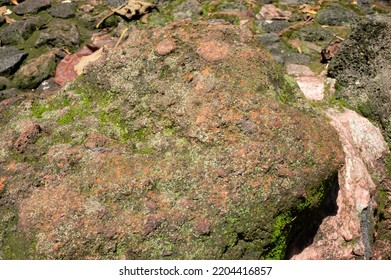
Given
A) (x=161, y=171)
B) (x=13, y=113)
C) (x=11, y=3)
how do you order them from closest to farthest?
1. (x=161, y=171)
2. (x=13, y=113)
3. (x=11, y=3)

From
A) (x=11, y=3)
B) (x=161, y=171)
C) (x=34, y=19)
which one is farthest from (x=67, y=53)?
(x=161, y=171)

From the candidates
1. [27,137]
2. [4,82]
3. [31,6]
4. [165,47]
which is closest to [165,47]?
[165,47]

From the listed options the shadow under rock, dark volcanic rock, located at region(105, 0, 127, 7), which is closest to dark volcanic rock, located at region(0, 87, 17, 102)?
dark volcanic rock, located at region(105, 0, 127, 7)

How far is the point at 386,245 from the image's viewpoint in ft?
8.86

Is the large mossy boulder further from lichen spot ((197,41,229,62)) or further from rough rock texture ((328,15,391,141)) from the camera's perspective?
rough rock texture ((328,15,391,141))

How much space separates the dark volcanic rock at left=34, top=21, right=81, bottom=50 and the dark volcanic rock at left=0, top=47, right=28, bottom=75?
0.18m

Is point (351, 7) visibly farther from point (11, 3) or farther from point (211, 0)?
point (11, 3)

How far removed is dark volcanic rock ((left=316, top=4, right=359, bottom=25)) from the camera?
417 cm

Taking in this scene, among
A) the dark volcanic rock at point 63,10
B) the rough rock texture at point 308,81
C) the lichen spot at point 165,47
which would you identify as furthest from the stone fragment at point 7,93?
the rough rock texture at point 308,81

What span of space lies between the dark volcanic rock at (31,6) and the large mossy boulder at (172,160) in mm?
1957

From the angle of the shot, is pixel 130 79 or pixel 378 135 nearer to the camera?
pixel 130 79

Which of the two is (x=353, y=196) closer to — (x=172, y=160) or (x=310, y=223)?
(x=310, y=223)

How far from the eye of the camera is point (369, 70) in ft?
10.2
